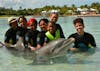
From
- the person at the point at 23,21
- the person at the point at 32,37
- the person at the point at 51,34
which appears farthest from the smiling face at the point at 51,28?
the person at the point at 23,21

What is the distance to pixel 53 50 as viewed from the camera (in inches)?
310

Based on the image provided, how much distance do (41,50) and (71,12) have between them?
123363 millimetres

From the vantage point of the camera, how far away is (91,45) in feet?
29.5

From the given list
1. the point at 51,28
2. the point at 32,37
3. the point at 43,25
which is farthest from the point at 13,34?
the point at 51,28

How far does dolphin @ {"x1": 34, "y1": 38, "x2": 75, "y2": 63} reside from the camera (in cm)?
775

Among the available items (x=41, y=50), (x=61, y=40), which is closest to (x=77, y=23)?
(x=61, y=40)

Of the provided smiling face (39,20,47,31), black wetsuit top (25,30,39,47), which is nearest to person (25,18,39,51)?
black wetsuit top (25,30,39,47)

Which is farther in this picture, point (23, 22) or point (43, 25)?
point (23, 22)

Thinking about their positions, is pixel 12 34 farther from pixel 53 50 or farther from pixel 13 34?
pixel 53 50

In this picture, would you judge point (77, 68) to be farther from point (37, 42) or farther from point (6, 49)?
point (6, 49)

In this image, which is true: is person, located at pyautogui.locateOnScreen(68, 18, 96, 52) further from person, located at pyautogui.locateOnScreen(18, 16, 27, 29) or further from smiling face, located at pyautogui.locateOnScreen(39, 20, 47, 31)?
person, located at pyautogui.locateOnScreen(18, 16, 27, 29)

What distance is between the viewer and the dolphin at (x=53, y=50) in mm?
7746

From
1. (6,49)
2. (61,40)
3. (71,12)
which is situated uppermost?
(61,40)

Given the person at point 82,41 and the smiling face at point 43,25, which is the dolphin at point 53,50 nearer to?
the smiling face at point 43,25
